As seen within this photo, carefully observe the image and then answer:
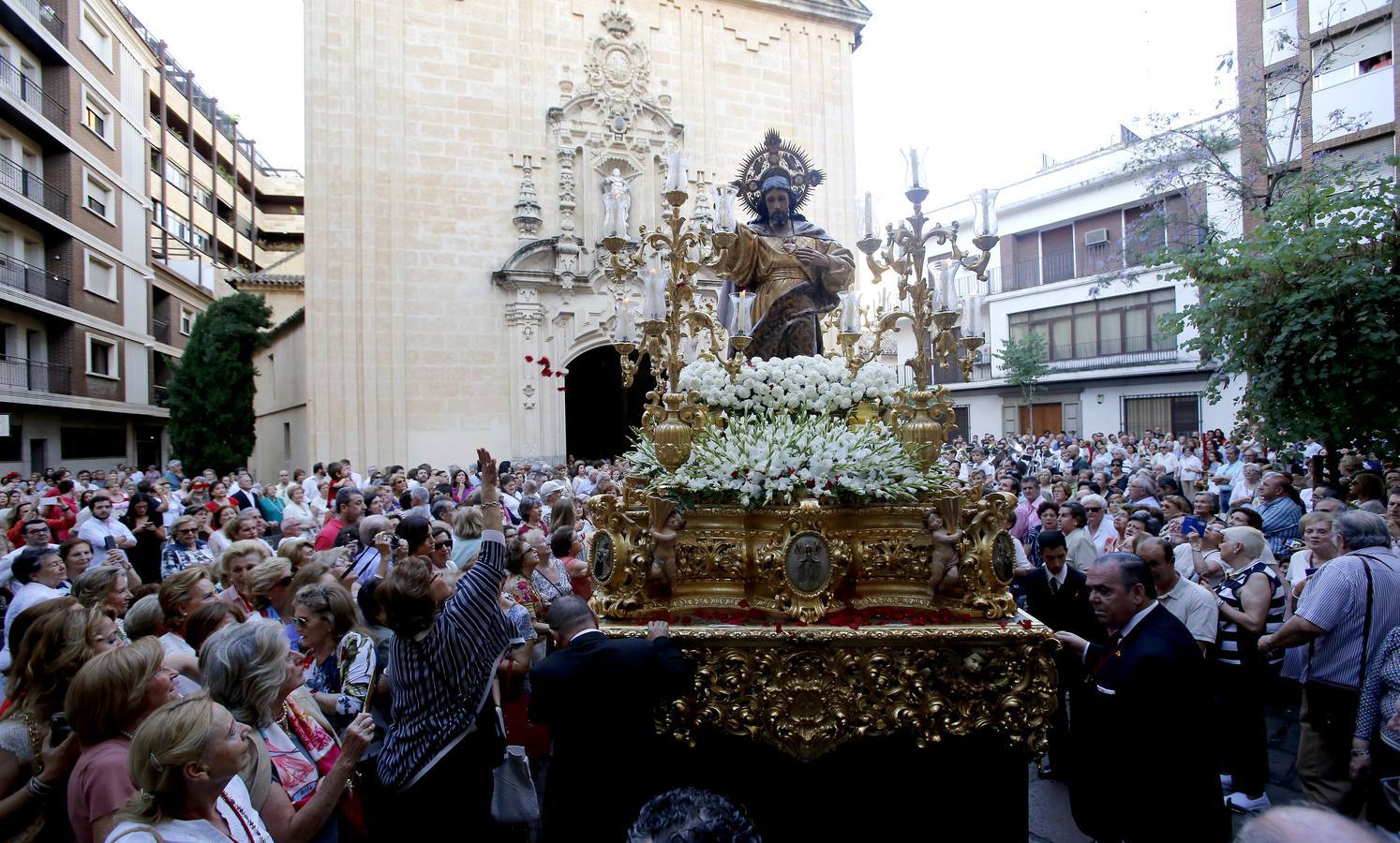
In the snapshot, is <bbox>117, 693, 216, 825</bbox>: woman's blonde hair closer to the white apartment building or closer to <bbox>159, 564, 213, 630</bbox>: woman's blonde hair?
<bbox>159, 564, 213, 630</bbox>: woman's blonde hair

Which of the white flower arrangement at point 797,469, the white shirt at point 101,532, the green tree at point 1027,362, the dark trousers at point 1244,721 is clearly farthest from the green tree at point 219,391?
the green tree at point 1027,362

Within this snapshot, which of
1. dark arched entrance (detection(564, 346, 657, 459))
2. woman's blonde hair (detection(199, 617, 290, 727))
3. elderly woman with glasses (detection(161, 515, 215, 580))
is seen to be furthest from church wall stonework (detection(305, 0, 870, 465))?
woman's blonde hair (detection(199, 617, 290, 727))

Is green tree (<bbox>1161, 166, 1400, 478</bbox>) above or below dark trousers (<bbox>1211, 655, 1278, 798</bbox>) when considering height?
above

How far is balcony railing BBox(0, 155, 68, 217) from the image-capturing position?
19016mm

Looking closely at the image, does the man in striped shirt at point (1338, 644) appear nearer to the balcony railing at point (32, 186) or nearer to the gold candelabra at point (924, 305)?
the gold candelabra at point (924, 305)

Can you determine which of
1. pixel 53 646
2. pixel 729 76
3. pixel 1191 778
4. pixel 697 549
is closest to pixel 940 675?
pixel 1191 778

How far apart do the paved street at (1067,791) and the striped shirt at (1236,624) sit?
2.46ft

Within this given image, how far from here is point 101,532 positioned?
7461mm

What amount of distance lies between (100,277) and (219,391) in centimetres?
879

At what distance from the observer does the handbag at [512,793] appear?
366 cm

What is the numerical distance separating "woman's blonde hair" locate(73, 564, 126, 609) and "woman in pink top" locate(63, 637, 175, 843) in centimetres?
191

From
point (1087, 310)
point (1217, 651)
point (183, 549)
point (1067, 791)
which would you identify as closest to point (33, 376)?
point (183, 549)

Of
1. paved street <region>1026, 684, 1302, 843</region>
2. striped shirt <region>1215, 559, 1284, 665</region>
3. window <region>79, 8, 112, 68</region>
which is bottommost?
paved street <region>1026, 684, 1302, 843</region>

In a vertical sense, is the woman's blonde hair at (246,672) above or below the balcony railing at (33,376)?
below
